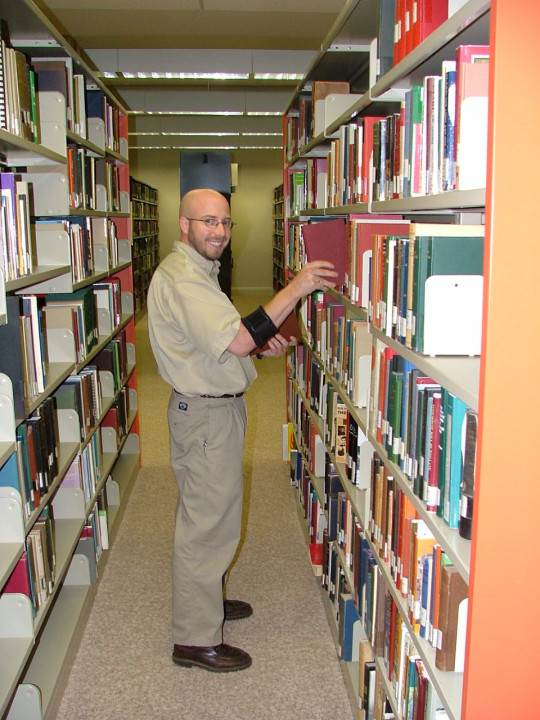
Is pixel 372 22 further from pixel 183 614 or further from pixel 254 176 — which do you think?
pixel 254 176

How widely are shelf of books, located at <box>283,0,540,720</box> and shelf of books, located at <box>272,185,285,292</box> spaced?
35.4 ft

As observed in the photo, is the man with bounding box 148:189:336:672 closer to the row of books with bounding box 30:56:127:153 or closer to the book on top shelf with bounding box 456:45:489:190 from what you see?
the row of books with bounding box 30:56:127:153

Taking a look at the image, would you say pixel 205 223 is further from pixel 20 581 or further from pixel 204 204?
pixel 20 581

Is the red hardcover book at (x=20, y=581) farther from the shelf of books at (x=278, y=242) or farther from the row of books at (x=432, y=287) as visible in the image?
the shelf of books at (x=278, y=242)

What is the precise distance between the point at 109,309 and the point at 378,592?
2.37 m

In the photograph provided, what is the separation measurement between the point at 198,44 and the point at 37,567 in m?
5.38

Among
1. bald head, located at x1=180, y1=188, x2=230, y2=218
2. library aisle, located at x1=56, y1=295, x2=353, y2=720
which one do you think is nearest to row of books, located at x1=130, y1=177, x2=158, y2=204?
library aisle, located at x1=56, y1=295, x2=353, y2=720

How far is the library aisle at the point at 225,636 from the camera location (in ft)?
7.38

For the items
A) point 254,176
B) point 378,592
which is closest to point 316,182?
point 378,592

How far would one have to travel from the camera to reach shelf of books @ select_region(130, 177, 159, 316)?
436 inches

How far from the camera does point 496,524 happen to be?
3.50ft

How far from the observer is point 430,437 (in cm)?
134

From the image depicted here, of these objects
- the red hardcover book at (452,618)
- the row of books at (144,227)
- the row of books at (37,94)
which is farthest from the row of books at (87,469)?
the row of books at (144,227)

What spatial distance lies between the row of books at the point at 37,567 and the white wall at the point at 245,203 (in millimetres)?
12498
